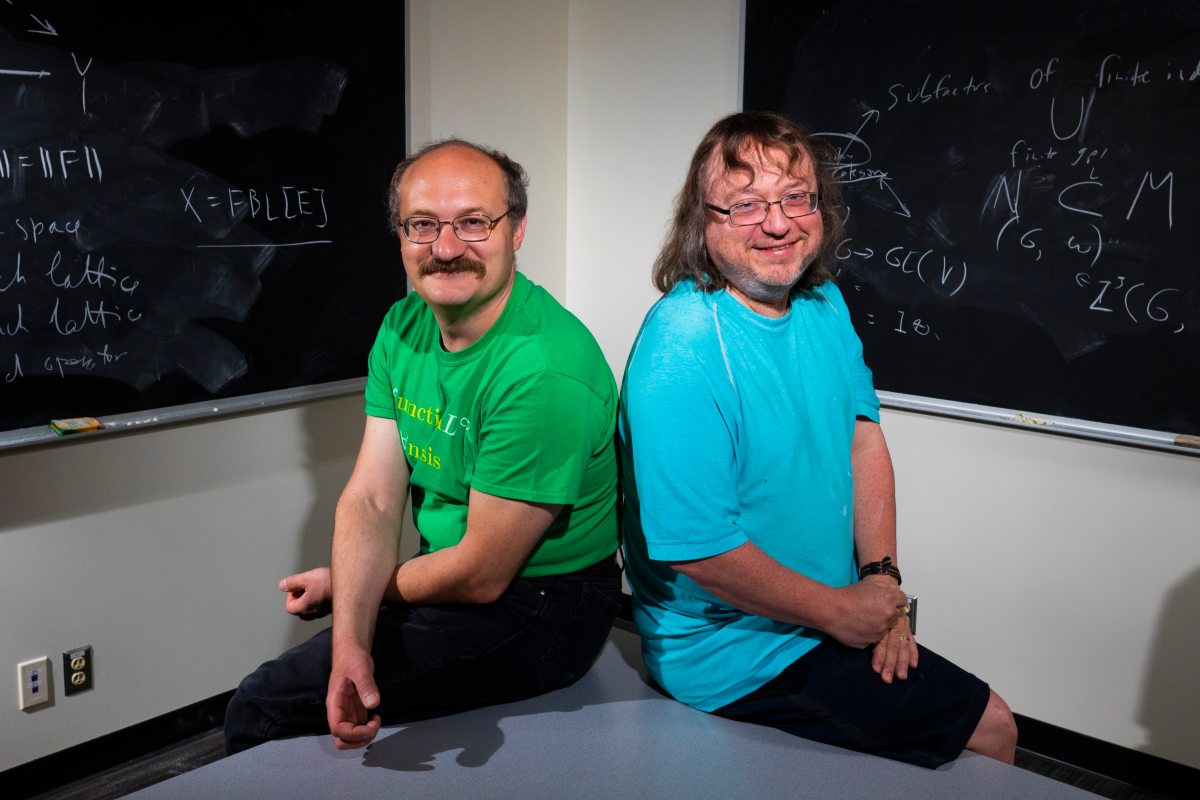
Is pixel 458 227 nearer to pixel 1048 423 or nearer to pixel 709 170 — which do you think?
pixel 709 170

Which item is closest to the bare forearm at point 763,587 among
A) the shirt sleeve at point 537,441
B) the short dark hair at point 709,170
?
the shirt sleeve at point 537,441

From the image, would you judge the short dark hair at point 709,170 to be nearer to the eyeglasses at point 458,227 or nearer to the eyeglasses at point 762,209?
the eyeglasses at point 762,209

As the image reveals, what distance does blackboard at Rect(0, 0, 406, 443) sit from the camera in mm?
2150

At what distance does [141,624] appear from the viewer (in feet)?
8.09

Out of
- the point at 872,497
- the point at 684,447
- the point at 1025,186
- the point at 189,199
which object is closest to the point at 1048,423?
the point at 1025,186

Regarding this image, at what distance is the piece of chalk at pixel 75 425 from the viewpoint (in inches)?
87.6

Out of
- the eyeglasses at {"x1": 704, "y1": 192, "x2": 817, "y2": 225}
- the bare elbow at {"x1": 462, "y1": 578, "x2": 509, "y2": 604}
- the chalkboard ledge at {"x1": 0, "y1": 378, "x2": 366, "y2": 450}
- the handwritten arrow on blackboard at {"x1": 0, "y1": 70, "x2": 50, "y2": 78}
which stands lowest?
the bare elbow at {"x1": 462, "y1": 578, "x2": 509, "y2": 604}

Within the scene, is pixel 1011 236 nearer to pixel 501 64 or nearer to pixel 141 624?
pixel 501 64

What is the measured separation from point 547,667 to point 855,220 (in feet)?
5.36

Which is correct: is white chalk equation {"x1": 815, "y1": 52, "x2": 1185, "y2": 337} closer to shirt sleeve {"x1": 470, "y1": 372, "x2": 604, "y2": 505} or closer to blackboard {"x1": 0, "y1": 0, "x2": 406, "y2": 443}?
shirt sleeve {"x1": 470, "y1": 372, "x2": 604, "y2": 505}

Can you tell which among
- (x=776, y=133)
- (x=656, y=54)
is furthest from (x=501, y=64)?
(x=776, y=133)

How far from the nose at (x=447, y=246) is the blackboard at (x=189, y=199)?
1.08m

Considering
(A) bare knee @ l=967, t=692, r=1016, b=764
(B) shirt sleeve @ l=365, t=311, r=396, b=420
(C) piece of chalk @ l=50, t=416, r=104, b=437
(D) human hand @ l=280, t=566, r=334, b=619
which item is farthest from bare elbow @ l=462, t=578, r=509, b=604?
(C) piece of chalk @ l=50, t=416, r=104, b=437

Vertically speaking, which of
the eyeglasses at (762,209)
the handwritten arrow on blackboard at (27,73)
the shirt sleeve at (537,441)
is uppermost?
the handwritten arrow on blackboard at (27,73)
